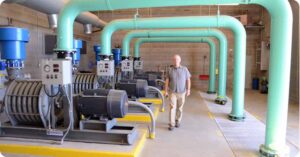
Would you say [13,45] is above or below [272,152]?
above

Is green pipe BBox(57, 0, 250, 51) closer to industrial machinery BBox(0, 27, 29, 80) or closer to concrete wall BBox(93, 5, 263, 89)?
industrial machinery BBox(0, 27, 29, 80)

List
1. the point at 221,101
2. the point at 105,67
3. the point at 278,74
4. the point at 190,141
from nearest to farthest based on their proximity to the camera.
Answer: the point at 278,74
the point at 190,141
the point at 105,67
the point at 221,101

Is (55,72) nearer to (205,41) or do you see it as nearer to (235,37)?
(235,37)

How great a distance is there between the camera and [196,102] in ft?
26.0

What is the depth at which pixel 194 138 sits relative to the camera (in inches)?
171

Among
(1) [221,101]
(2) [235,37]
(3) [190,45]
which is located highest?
(3) [190,45]

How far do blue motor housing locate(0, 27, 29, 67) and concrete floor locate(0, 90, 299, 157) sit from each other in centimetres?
249

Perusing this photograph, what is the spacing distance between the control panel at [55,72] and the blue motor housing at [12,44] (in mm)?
767

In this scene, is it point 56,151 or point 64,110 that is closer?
point 56,151

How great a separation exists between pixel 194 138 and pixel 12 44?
335cm

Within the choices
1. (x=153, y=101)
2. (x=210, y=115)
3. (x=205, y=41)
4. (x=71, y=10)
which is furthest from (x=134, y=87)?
(x=205, y=41)

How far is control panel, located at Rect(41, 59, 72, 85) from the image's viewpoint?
349 centimetres

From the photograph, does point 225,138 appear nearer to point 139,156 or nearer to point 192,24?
point 139,156

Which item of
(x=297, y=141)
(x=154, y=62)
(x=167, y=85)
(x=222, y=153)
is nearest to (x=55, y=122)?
(x=167, y=85)
